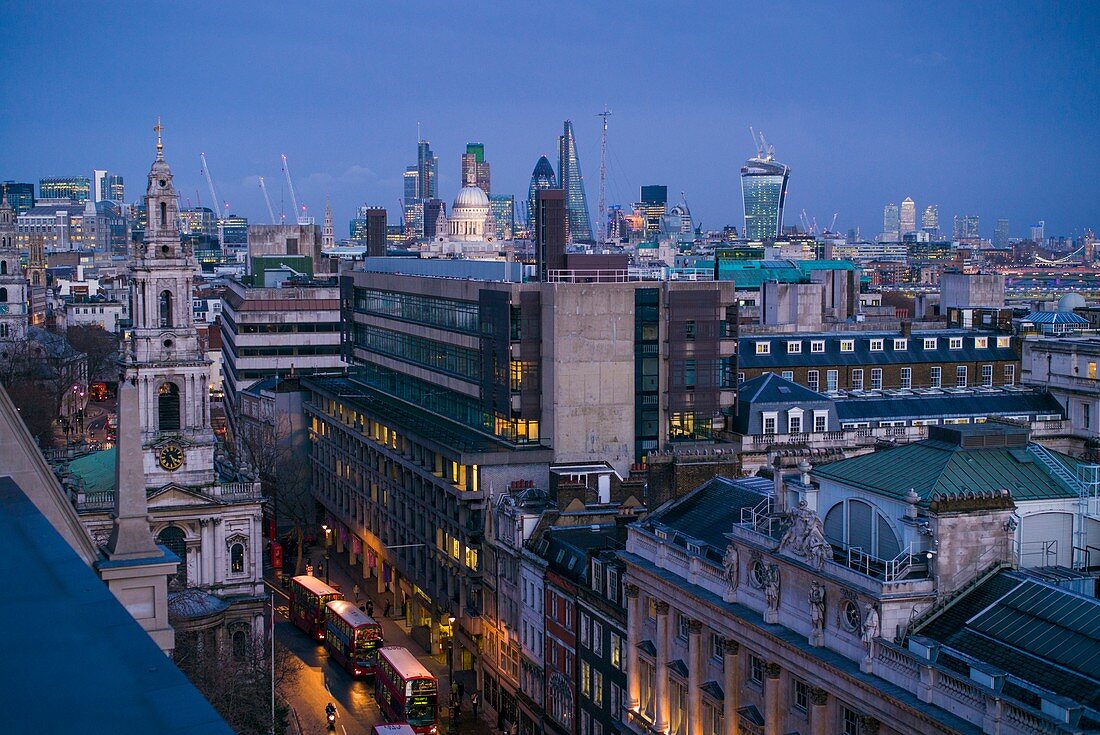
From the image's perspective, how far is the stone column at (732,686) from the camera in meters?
46.2

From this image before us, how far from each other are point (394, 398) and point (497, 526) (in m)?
35.7

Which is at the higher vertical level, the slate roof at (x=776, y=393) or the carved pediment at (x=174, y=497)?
the slate roof at (x=776, y=393)

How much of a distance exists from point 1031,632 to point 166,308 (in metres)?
59.5

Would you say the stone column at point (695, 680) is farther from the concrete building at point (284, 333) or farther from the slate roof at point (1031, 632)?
the concrete building at point (284, 333)

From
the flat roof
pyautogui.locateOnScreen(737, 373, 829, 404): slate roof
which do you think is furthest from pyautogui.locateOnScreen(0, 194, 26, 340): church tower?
the flat roof

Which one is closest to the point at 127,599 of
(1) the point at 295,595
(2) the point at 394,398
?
(1) the point at 295,595

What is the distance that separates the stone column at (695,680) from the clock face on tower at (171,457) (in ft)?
138

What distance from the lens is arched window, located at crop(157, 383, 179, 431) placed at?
83.4 metres

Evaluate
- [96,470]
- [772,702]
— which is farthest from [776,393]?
[772,702]

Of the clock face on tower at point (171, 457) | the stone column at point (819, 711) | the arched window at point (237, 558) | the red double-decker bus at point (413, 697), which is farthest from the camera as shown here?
the arched window at point (237, 558)

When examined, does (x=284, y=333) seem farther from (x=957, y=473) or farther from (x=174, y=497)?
(x=957, y=473)

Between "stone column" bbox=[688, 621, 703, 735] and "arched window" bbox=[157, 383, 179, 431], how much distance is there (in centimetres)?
4333

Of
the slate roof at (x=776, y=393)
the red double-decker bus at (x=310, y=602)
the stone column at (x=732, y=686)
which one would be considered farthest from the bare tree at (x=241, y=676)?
the slate roof at (x=776, y=393)

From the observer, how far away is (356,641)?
263 ft
